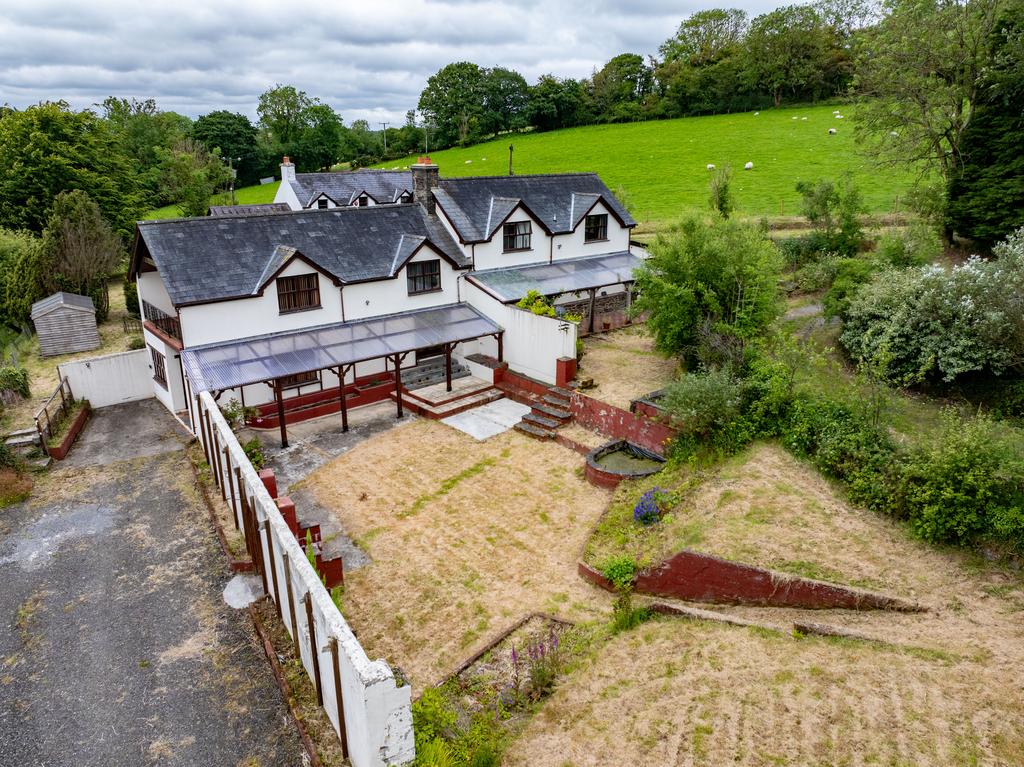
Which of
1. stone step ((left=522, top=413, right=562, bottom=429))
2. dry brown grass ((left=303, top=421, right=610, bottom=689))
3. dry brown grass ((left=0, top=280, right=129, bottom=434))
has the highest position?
dry brown grass ((left=0, top=280, right=129, bottom=434))

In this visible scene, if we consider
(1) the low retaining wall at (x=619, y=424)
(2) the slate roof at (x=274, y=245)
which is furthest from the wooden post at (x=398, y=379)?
(1) the low retaining wall at (x=619, y=424)

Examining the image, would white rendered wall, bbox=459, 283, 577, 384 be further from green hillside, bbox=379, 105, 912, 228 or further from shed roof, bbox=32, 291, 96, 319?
shed roof, bbox=32, 291, 96, 319

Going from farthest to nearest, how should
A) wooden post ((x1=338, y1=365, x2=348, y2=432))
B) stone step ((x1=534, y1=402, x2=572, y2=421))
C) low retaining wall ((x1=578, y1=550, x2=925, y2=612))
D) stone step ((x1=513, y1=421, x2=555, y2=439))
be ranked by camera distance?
stone step ((x1=534, y1=402, x2=572, y2=421)) → wooden post ((x1=338, y1=365, x2=348, y2=432)) → stone step ((x1=513, y1=421, x2=555, y2=439)) → low retaining wall ((x1=578, y1=550, x2=925, y2=612))

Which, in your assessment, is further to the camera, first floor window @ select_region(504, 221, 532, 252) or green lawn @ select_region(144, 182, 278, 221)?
green lawn @ select_region(144, 182, 278, 221)

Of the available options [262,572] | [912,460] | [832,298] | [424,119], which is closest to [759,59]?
[424,119]

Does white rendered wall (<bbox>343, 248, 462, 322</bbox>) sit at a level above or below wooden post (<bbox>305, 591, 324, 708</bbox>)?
above

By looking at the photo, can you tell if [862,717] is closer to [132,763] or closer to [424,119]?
[132,763]

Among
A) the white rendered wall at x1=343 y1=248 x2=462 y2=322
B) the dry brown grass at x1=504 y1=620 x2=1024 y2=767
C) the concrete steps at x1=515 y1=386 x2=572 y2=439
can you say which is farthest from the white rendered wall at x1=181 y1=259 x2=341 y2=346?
the dry brown grass at x1=504 y1=620 x2=1024 y2=767

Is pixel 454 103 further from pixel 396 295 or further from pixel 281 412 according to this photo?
pixel 281 412
